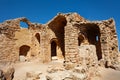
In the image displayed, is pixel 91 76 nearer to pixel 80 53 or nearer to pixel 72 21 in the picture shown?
pixel 80 53

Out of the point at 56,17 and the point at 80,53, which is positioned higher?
the point at 56,17

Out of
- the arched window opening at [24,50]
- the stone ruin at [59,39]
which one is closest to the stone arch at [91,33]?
the stone ruin at [59,39]

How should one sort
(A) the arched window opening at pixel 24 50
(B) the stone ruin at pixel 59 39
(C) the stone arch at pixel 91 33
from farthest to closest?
1. (A) the arched window opening at pixel 24 50
2. (C) the stone arch at pixel 91 33
3. (B) the stone ruin at pixel 59 39

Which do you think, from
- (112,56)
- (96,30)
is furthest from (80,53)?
(96,30)

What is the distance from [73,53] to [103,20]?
4.51 meters

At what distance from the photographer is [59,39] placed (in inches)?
832

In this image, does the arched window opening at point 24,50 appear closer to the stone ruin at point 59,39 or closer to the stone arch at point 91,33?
the stone ruin at point 59,39

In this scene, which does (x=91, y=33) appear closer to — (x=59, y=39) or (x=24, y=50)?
(x=59, y=39)

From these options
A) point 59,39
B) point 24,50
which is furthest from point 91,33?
point 24,50

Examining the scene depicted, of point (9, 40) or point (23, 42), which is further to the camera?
point (23, 42)

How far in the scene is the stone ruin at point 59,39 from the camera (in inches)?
616

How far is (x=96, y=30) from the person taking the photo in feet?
59.4

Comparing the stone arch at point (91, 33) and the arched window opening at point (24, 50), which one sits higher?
the stone arch at point (91, 33)

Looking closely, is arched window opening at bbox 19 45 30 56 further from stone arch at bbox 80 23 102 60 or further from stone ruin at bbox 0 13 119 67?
stone arch at bbox 80 23 102 60
